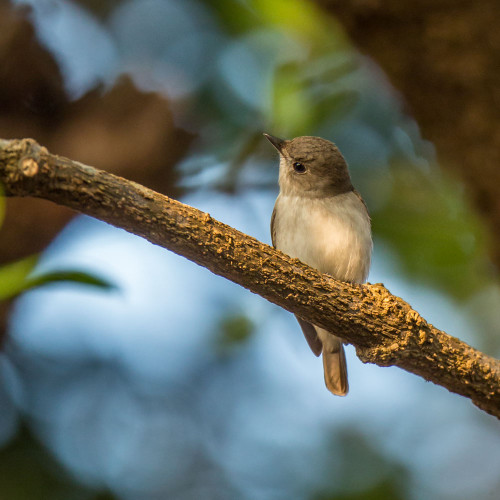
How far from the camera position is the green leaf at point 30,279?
2.28 m

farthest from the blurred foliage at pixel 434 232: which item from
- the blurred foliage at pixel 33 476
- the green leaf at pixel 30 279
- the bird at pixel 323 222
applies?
the green leaf at pixel 30 279

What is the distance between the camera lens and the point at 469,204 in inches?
167

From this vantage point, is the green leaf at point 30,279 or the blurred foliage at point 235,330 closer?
the green leaf at point 30,279

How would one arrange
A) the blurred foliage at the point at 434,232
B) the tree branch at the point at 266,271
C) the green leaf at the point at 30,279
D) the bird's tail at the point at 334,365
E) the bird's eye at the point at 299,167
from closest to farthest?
1. the tree branch at the point at 266,271
2. the green leaf at the point at 30,279
3. the bird's tail at the point at 334,365
4. the bird's eye at the point at 299,167
5. the blurred foliage at the point at 434,232

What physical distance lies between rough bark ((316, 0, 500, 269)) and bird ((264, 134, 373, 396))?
65 cm

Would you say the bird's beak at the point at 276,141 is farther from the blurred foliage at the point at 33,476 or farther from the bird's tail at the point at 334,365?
the blurred foliage at the point at 33,476

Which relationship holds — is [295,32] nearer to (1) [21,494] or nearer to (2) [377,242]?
(2) [377,242]

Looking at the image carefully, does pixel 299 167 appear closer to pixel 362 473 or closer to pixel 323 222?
pixel 323 222

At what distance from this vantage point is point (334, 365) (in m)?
4.29

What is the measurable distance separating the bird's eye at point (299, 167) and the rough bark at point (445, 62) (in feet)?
2.56

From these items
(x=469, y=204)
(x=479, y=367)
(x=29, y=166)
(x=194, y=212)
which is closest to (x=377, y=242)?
(x=469, y=204)

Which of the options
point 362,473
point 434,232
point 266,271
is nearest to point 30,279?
point 266,271

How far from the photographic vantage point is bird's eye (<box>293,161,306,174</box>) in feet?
14.4

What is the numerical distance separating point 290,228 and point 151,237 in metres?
2.17
